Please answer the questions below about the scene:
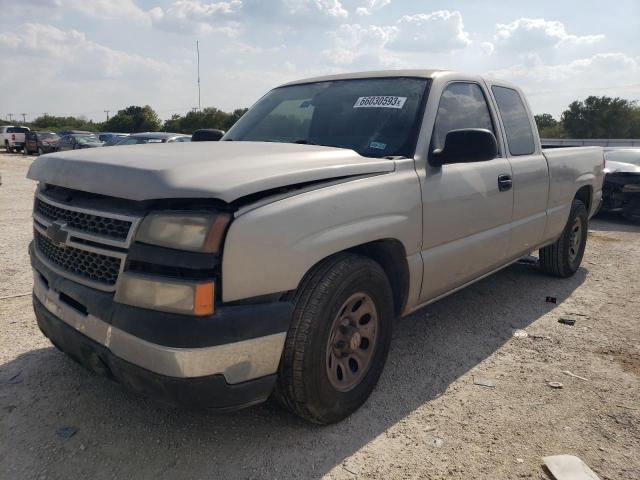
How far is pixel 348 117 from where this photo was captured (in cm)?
335

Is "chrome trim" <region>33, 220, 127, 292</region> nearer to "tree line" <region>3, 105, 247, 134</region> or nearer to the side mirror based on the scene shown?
the side mirror

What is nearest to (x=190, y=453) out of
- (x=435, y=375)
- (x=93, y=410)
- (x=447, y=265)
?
(x=93, y=410)

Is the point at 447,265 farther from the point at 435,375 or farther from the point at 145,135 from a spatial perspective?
the point at 145,135

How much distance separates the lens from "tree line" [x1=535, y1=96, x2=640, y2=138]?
4938 centimetres

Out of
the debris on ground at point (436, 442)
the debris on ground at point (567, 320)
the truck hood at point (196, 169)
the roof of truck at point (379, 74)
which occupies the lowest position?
the debris on ground at point (436, 442)

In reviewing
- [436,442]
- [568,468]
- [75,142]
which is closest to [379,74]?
[436,442]

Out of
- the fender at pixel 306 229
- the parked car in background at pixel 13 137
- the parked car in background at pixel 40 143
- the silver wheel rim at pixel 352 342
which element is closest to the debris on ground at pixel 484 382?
the silver wheel rim at pixel 352 342

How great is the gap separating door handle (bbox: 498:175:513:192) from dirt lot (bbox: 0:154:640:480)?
1117 millimetres

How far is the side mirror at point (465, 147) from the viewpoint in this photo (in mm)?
2949

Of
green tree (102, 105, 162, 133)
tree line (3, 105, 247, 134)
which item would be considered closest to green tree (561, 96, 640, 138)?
tree line (3, 105, 247, 134)

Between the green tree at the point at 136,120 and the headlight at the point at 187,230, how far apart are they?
63.8 metres

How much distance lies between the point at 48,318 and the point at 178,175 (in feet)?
3.61

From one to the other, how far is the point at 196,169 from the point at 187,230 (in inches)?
11.3

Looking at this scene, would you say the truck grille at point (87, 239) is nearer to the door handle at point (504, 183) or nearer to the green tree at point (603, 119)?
the door handle at point (504, 183)
